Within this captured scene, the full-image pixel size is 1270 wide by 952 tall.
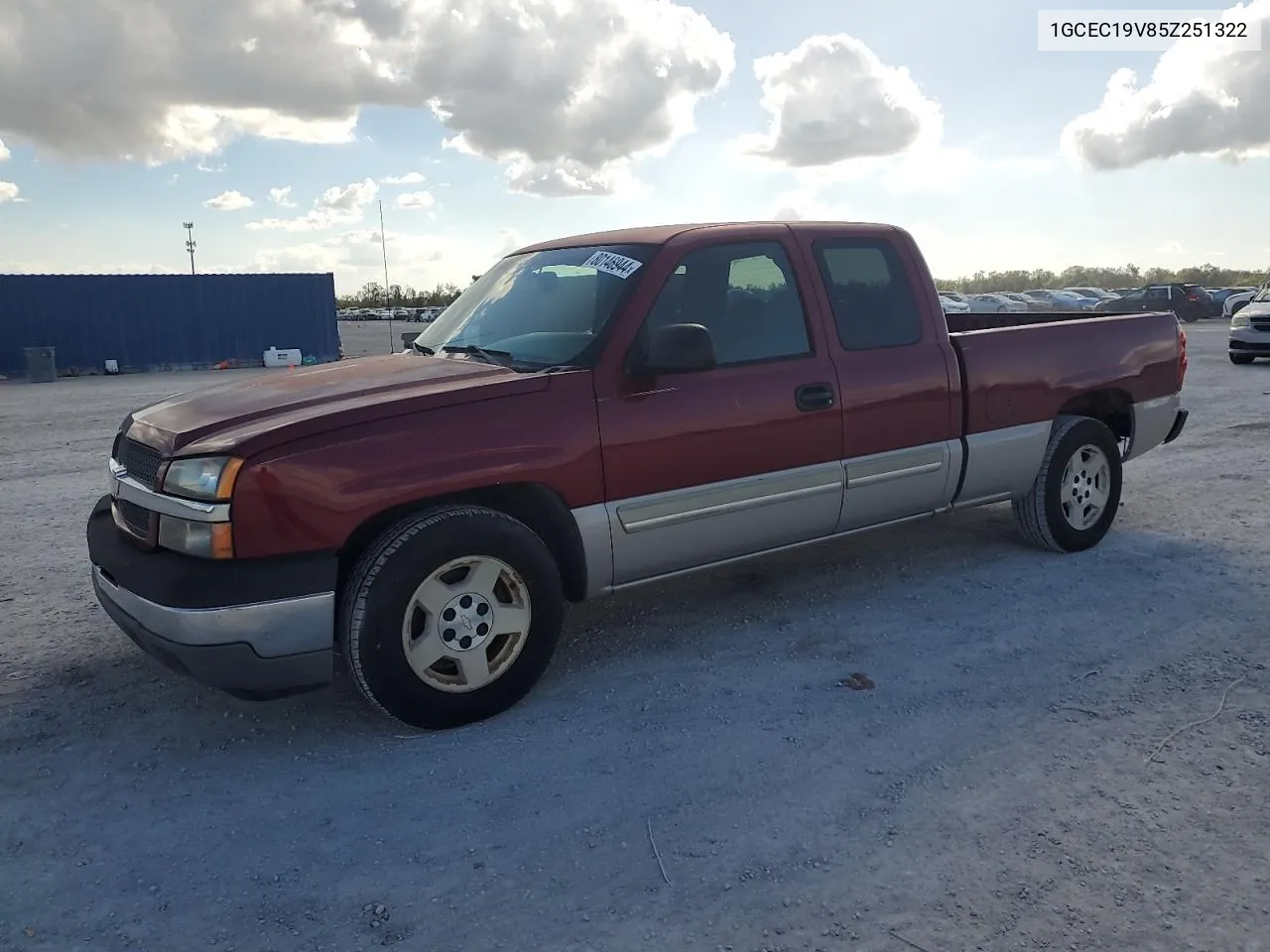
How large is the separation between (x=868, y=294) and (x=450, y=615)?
257 centimetres

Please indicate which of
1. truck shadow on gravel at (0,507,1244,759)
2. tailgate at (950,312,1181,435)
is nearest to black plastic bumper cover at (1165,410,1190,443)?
tailgate at (950,312,1181,435)

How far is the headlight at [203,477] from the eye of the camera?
3.17 metres

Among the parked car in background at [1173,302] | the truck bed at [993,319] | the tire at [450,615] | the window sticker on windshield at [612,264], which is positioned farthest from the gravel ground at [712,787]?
the parked car in background at [1173,302]

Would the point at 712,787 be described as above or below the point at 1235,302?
below

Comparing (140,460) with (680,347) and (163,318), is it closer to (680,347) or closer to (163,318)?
(680,347)

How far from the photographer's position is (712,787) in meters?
3.11

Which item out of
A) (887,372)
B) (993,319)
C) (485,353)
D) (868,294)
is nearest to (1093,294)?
(993,319)

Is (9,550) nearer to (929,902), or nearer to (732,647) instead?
(732,647)

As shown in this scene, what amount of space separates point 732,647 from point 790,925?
1854mm

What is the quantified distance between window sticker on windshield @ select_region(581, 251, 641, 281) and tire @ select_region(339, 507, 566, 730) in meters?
1.20

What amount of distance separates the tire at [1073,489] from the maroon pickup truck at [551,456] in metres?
0.03

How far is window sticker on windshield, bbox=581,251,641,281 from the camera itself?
410cm

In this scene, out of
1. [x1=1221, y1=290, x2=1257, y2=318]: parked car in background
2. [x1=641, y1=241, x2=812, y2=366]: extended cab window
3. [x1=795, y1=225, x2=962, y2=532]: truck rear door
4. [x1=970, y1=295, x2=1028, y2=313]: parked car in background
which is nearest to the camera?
[x1=641, y1=241, x2=812, y2=366]: extended cab window

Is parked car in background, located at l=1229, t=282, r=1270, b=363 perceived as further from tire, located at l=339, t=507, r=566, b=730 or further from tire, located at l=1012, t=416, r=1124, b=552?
tire, located at l=339, t=507, r=566, b=730
